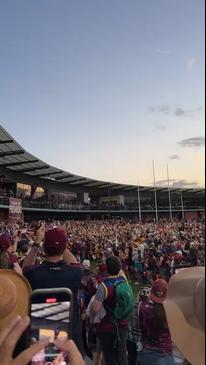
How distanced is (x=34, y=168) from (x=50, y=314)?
5105 centimetres

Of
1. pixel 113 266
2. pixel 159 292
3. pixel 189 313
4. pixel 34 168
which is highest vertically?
pixel 34 168

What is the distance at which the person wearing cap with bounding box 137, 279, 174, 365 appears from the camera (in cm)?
413

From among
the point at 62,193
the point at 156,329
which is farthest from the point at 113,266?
the point at 62,193

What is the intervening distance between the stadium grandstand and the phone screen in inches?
1317

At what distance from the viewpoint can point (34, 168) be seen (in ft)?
172

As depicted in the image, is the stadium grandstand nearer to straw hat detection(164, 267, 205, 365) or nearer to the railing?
the railing

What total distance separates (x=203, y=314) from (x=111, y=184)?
77.4m

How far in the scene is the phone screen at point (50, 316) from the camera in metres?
1.99

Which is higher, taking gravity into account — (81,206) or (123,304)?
(81,206)

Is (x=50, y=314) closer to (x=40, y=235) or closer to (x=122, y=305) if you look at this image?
(x=40, y=235)

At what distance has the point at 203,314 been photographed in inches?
42.8

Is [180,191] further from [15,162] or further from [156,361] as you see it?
[156,361]

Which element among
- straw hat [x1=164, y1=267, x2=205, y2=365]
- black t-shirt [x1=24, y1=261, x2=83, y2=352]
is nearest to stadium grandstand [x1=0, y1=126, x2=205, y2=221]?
black t-shirt [x1=24, y1=261, x2=83, y2=352]

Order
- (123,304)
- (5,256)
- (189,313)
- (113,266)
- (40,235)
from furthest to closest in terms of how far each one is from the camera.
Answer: (5,256), (113,266), (123,304), (40,235), (189,313)
